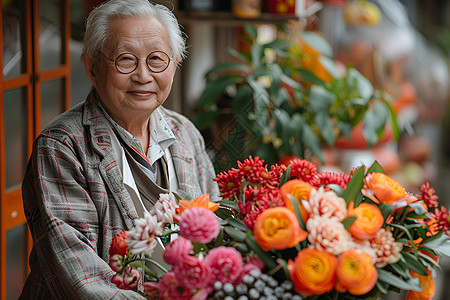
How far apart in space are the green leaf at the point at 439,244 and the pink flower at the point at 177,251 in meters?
0.37

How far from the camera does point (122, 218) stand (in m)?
0.98

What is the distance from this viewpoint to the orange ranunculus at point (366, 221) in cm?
79

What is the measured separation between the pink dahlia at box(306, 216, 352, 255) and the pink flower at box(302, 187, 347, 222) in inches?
0.4

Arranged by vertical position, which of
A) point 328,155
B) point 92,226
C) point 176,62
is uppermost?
point 176,62

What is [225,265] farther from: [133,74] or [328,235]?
[133,74]

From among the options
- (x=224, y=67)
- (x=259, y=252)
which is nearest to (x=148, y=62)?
(x=259, y=252)

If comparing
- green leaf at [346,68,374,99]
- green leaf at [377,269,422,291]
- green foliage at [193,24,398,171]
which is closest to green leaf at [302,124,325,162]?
green foliage at [193,24,398,171]

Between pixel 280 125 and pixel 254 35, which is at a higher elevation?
pixel 254 35

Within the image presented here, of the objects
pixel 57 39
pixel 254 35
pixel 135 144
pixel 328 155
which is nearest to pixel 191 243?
pixel 135 144

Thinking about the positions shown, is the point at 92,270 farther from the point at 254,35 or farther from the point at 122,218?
the point at 254,35

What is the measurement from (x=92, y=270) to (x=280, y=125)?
1.29 metres

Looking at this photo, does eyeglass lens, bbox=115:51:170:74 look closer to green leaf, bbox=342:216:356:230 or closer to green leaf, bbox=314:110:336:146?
green leaf, bbox=342:216:356:230

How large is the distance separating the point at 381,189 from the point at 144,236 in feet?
1.14

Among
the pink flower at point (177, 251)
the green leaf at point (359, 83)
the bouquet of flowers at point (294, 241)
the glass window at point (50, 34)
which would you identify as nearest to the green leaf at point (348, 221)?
the bouquet of flowers at point (294, 241)
